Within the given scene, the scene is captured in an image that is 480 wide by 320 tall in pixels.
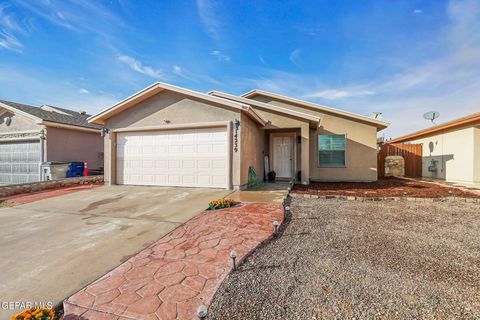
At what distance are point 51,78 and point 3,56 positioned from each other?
8.95 feet

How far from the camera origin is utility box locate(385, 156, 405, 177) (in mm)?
13148

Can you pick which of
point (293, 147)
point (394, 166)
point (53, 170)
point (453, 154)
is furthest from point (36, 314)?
point (394, 166)

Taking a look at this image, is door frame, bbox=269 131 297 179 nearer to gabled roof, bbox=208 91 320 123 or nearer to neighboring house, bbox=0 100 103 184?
gabled roof, bbox=208 91 320 123

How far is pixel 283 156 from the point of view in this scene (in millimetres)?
11148

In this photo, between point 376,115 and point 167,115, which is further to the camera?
point 376,115

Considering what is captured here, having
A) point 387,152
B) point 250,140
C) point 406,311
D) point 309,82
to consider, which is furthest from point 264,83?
point 406,311

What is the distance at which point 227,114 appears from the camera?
7910mm

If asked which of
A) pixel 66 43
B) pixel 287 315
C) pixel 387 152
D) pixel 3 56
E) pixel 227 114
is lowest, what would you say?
pixel 287 315

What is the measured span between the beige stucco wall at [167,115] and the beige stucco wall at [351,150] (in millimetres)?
5412

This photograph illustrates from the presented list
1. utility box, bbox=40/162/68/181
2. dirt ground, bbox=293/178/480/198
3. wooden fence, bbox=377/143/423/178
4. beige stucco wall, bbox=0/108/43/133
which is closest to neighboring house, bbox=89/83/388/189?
dirt ground, bbox=293/178/480/198

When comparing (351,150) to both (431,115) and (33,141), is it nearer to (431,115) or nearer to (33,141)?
(431,115)

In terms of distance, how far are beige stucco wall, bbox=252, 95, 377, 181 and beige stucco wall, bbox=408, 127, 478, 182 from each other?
3.90 m

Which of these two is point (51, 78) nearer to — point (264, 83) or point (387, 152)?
point (264, 83)

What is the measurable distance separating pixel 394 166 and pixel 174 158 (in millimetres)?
13259
